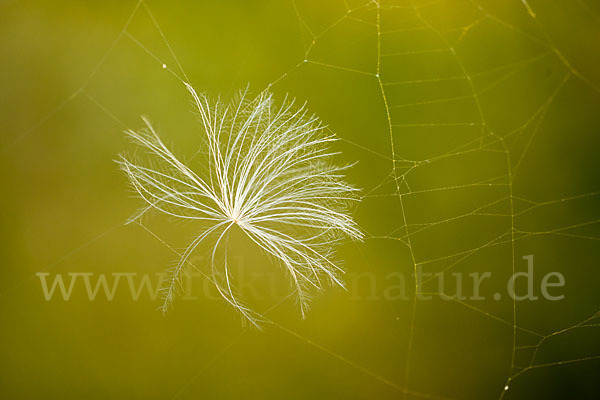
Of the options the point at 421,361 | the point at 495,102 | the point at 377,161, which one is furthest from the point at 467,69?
the point at 421,361

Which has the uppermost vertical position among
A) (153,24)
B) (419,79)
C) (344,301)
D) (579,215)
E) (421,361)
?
(153,24)

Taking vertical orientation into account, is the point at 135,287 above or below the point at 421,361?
above

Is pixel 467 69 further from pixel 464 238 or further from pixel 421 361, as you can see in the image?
pixel 421 361
